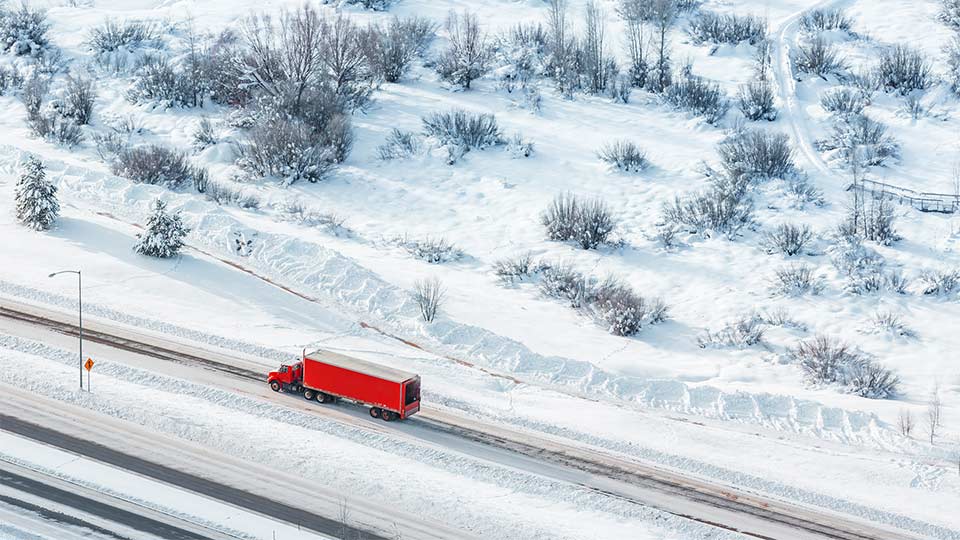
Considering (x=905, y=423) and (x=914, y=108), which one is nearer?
(x=905, y=423)

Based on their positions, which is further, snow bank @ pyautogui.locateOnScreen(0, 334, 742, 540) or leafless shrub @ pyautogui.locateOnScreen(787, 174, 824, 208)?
leafless shrub @ pyautogui.locateOnScreen(787, 174, 824, 208)

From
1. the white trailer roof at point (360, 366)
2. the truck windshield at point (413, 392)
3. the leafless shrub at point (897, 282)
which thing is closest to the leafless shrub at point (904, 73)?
the leafless shrub at point (897, 282)

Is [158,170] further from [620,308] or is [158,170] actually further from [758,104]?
[758,104]

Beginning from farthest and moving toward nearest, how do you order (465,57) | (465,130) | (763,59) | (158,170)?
1. (465,57)
2. (763,59)
3. (465,130)
4. (158,170)

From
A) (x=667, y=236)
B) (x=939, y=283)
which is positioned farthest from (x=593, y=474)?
(x=939, y=283)

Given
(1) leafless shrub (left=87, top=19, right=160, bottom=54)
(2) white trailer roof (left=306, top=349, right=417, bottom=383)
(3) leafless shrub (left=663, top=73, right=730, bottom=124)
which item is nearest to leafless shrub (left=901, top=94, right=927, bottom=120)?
(3) leafless shrub (left=663, top=73, right=730, bottom=124)

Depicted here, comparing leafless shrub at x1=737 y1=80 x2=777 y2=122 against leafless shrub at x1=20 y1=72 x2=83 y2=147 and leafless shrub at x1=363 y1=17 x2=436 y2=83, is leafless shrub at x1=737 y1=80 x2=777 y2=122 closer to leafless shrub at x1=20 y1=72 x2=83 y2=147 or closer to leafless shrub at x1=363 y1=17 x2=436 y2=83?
leafless shrub at x1=363 y1=17 x2=436 y2=83
